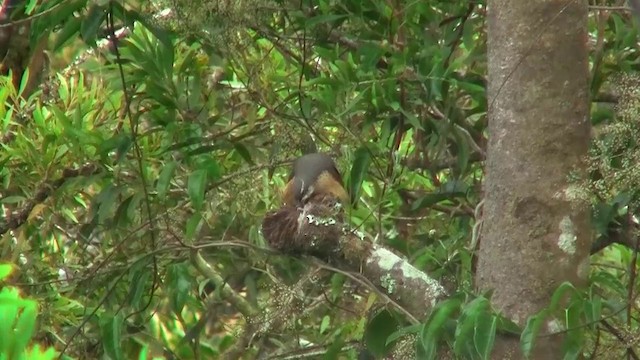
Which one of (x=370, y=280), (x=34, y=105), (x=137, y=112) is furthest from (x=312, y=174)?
(x=34, y=105)

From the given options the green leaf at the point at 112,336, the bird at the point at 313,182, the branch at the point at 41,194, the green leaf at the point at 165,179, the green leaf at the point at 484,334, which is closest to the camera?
the green leaf at the point at 484,334

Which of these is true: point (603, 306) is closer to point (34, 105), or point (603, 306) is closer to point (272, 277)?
point (272, 277)

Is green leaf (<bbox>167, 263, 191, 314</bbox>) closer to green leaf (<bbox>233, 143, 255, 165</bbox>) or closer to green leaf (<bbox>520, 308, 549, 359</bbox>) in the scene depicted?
green leaf (<bbox>233, 143, 255, 165</bbox>)

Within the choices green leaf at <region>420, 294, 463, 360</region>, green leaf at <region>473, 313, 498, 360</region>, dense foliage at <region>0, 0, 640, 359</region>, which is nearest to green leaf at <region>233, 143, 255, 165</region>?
dense foliage at <region>0, 0, 640, 359</region>

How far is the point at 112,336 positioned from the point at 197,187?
14.4 inches

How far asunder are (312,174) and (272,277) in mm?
612

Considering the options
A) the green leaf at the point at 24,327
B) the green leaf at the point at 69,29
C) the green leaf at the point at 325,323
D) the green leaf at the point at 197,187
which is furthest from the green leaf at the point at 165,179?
the green leaf at the point at 24,327

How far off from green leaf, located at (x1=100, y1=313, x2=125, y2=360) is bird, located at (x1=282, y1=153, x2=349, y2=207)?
0.42 meters

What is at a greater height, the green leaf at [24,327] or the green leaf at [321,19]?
the green leaf at [321,19]

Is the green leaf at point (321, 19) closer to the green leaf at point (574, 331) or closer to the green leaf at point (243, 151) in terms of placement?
the green leaf at point (243, 151)

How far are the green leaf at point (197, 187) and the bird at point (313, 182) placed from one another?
0.59 ft

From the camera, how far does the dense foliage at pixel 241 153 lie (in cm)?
290

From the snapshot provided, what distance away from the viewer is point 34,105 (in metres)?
3.71

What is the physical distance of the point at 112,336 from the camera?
109 inches
